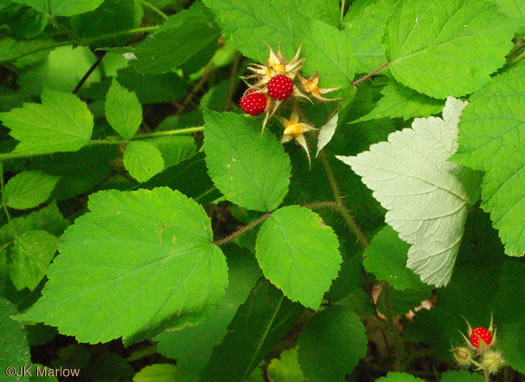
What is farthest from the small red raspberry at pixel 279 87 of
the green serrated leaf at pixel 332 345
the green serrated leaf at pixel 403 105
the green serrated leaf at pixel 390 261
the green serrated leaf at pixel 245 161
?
the green serrated leaf at pixel 332 345

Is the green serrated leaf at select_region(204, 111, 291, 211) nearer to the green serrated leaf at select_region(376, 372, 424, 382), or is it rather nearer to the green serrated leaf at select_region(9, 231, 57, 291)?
the green serrated leaf at select_region(376, 372, 424, 382)

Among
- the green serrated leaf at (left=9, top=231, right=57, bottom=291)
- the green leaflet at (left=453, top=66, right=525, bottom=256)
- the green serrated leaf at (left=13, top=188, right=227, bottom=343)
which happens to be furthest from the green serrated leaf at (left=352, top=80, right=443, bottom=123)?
the green serrated leaf at (left=9, top=231, right=57, bottom=291)

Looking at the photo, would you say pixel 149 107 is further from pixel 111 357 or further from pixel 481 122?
pixel 481 122

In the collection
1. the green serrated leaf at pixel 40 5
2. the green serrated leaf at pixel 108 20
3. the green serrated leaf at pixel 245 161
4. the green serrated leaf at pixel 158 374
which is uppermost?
the green serrated leaf at pixel 40 5

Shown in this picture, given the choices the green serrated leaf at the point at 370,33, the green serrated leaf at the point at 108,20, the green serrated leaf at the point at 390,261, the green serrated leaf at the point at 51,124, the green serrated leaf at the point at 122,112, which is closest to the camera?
the green serrated leaf at the point at 390,261

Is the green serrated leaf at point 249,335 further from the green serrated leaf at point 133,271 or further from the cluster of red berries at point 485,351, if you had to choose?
the cluster of red berries at point 485,351

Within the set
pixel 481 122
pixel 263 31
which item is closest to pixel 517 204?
pixel 481 122
